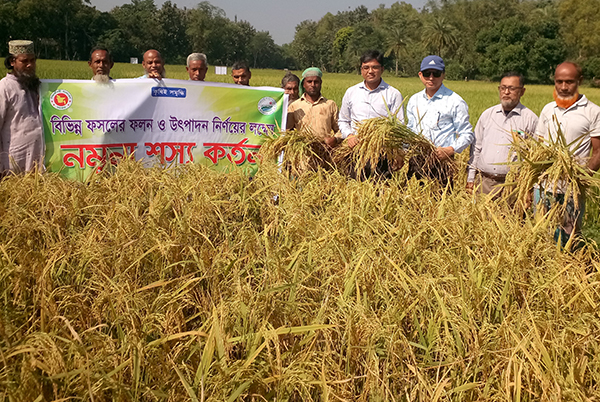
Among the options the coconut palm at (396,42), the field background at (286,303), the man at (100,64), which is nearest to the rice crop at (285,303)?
the field background at (286,303)

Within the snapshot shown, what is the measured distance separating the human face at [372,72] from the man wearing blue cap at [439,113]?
0.35 m

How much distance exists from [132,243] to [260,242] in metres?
0.57

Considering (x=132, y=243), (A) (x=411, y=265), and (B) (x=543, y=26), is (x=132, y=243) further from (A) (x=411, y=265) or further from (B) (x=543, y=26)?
(B) (x=543, y=26)

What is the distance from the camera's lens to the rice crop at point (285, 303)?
4.51ft

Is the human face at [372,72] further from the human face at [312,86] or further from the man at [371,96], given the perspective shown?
the human face at [312,86]

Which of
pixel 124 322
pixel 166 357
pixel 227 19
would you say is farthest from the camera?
pixel 227 19

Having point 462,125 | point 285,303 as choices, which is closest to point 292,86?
point 462,125

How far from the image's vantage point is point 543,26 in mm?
48344

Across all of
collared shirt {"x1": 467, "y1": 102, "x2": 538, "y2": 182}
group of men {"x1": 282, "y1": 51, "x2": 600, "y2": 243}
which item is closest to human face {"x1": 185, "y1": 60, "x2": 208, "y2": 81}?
group of men {"x1": 282, "y1": 51, "x2": 600, "y2": 243}

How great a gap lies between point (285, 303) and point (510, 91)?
288 centimetres

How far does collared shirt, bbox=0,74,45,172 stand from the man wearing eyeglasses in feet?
9.41

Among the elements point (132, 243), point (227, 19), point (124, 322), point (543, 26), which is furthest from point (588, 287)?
point (227, 19)

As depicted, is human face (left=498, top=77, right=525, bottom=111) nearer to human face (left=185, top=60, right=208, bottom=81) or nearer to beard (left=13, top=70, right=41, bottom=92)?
human face (left=185, top=60, right=208, bottom=81)

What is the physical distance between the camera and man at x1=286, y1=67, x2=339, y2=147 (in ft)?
13.2
